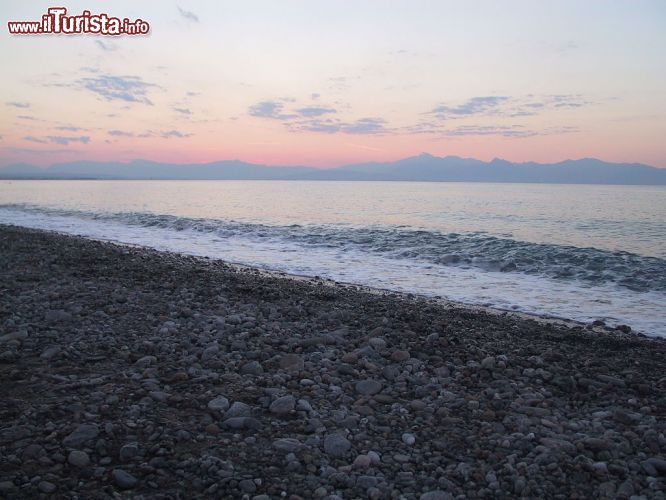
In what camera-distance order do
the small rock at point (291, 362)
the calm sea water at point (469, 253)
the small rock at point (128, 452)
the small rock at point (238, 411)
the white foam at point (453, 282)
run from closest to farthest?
1. the small rock at point (128, 452)
2. the small rock at point (238, 411)
3. the small rock at point (291, 362)
4. the white foam at point (453, 282)
5. the calm sea water at point (469, 253)

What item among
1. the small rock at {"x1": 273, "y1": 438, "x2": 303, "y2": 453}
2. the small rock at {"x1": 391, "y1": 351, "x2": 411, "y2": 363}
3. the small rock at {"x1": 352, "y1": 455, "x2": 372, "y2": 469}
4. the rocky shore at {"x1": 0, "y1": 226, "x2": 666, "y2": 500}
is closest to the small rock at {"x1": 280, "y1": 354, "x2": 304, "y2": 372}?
the rocky shore at {"x1": 0, "y1": 226, "x2": 666, "y2": 500}

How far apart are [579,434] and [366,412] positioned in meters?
2.23

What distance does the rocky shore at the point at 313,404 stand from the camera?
13.1ft

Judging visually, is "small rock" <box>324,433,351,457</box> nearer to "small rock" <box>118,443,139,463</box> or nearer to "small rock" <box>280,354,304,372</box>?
"small rock" <box>118,443,139,463</box>

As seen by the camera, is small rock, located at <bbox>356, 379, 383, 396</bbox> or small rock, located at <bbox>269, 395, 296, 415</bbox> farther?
small rock, located at <bbox>356, 379, 383, 396</bbox>

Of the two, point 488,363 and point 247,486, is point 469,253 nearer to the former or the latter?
point 488,363

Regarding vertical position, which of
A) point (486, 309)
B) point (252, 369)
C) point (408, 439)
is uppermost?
point (252, 369)

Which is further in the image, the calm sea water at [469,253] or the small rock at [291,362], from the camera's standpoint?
the calm sea water at [469,253]

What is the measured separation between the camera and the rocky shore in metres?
3.99

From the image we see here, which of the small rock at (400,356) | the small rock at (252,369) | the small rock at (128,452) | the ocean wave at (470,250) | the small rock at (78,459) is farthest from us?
the ocean wave at (470,250)

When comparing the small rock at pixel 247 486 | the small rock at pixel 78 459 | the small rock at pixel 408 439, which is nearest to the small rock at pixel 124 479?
the small rock at pixel 78 459

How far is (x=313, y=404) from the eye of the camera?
17.7 ft

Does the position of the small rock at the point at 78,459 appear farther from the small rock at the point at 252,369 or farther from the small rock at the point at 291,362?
the small rock at the point at 291,362

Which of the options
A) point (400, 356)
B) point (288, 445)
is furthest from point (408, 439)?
point (400, 356)
